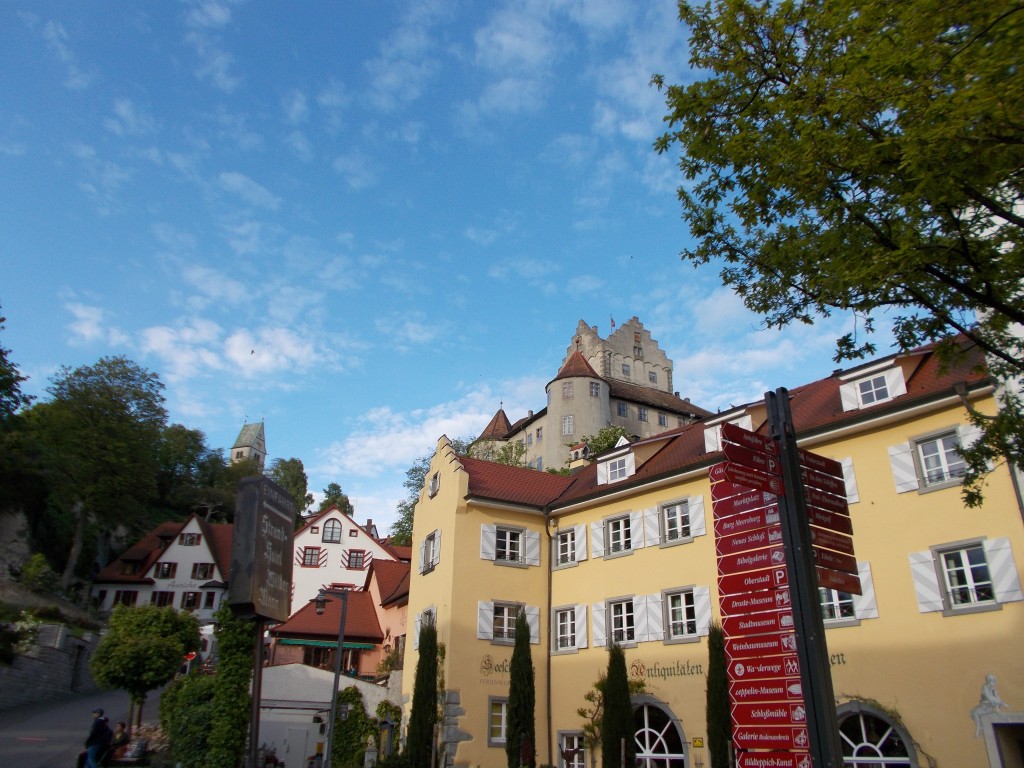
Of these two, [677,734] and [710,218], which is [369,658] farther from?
[710,218]

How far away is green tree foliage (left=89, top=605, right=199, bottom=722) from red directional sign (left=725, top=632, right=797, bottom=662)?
20.7m

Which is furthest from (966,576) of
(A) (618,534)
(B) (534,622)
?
(B) (534,622)

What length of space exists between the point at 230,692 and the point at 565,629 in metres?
16.0

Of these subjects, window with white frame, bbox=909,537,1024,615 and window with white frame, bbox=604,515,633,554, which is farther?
window with white frame, bbox=604,515,633,554

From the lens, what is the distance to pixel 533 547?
27.6 metres

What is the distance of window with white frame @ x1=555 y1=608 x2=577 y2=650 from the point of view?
84.9 feet

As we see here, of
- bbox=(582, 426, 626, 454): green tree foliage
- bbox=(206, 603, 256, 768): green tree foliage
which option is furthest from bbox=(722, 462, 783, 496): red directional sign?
bbox=(582, 426, 626, 454): green tree foliage

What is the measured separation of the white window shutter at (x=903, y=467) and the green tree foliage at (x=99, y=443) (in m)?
47.0

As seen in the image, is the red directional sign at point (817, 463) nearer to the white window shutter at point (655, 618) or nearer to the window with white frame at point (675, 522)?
the window with white frame at point (675, 522)

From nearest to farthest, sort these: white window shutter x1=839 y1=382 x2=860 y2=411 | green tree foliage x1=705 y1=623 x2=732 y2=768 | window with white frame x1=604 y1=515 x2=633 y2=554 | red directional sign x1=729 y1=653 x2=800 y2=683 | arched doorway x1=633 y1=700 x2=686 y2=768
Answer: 1. red directional sign x1=729 y1=653 x2=800 y2=683
2. green tree foliage x1=705 y1=623 x2=732 y2=768
3. white window shutter x1=839 y1=382 x2=860 y2=411
4. arched doorway x1=633 y1=700 x2=686 y2=768
5. window with white frame x1=604 y1=515 x2=633 y2=554

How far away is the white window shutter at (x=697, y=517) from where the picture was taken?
22531mm

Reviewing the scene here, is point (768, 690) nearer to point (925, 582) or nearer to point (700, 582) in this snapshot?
point (925, 582)

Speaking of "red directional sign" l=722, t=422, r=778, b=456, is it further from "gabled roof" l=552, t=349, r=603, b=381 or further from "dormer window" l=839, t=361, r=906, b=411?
"gabled roof" l=552, t=349, r=603, b=381

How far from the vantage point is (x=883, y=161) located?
8414mm
